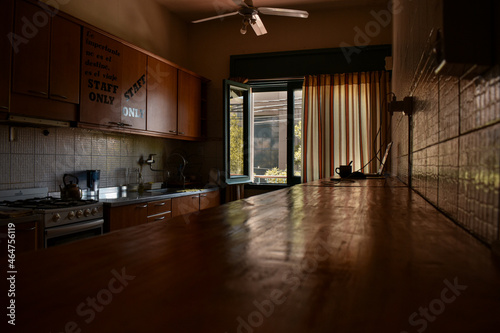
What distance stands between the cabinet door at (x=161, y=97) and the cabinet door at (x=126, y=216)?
39.0 inches

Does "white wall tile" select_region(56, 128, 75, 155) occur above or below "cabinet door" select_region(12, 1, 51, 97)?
below

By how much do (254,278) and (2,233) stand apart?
220 cm

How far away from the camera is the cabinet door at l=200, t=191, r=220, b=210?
13.5ft

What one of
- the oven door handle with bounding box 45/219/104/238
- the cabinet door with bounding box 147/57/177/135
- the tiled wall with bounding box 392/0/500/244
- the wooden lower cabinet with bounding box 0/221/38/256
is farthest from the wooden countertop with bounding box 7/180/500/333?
the cabinet door with bounding box 147/57/177/135

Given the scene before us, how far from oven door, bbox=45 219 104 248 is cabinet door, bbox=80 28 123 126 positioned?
34.9 inches

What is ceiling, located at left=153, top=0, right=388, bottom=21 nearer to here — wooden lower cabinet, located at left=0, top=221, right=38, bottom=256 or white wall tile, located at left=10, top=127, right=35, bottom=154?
white wall tile, located at left=10, top=127, right=35, bottom=154

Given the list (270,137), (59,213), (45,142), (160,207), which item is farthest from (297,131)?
(59,213)

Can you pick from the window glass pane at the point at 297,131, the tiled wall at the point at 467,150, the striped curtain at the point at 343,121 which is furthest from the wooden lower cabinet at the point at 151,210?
the tiled wall at the point at 467,150

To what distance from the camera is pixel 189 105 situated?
4324mm

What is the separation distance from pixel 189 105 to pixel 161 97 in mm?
584

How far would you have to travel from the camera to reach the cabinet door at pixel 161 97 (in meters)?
3.62

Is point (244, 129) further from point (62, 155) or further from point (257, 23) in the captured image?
point (62, 155)

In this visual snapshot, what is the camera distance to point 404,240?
0.50m

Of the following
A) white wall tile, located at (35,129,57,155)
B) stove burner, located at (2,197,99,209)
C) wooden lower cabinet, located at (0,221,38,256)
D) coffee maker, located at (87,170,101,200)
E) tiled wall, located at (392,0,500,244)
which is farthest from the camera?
coffee maker, located at (87,170,101,200)
